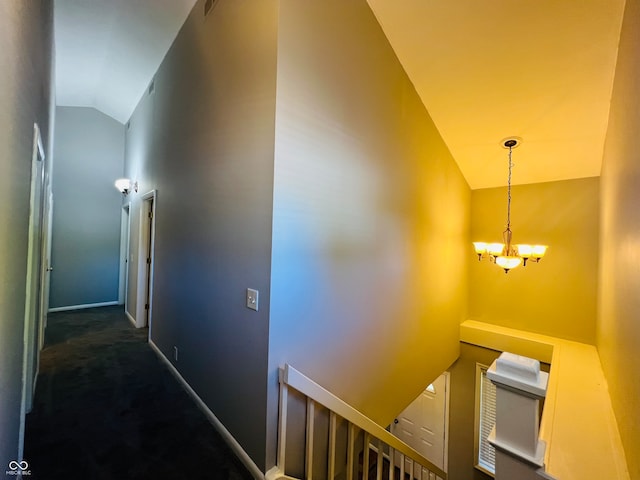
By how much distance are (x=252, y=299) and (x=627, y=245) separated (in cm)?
237

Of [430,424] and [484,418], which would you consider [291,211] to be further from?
[430,424]

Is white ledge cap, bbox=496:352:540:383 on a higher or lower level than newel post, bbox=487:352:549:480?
higher

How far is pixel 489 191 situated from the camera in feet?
14.4

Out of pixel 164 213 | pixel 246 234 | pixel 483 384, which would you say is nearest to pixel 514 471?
pixel 246 234

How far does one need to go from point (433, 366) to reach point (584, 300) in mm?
2169

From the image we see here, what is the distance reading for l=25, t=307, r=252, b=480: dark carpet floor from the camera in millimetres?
1731

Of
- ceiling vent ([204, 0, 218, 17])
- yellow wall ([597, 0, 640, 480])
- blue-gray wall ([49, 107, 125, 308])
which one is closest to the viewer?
yellow wall ([597, 0, 640, 480])

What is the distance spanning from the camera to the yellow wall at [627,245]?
4.59 feet

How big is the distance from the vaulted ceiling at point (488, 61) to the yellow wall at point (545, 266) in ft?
1.05

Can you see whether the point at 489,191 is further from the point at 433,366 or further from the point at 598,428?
the point at 598,428

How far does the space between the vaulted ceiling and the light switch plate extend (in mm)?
2544

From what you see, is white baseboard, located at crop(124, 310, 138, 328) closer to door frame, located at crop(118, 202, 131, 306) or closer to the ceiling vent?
door frame, located at crop(118, 202, 131, 306)

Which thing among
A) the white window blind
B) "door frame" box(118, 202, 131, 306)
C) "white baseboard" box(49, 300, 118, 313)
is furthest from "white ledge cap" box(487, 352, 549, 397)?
"white baseboard" box(49, 300, 118, 313)

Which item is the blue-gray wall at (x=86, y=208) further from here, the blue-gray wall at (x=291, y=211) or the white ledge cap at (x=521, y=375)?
the white ledge cap at (x=521, y=375)
